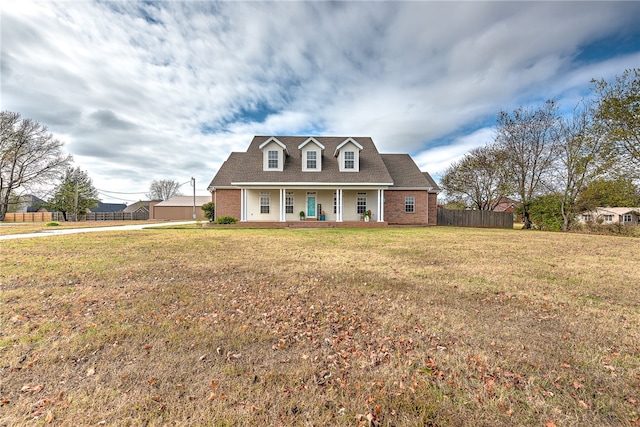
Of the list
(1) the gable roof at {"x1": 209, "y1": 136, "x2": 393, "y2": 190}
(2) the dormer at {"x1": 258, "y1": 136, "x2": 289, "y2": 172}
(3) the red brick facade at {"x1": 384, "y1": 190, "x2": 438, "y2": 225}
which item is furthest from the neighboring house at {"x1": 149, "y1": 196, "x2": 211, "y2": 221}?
(3) the red brick facade at {"x1": 384, "y1": 190, "x2": 438, "y2": 225}

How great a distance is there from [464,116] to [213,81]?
21.5 metres

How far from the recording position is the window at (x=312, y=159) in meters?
21.9

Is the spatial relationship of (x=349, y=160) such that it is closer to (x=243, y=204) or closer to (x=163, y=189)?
(x=243, y=204)

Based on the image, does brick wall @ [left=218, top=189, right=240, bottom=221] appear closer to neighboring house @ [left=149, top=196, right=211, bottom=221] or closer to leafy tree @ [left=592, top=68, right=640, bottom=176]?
neighboring house @ [left=149, top=196, right=211, bottom=221]

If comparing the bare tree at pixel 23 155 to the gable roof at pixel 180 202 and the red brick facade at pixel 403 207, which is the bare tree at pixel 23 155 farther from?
the red brick facade at pixel 403 207

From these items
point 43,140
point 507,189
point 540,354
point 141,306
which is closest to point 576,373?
point 540,354

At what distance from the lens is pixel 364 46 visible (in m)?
14.7

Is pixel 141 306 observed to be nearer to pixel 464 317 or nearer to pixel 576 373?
pixel 464 317

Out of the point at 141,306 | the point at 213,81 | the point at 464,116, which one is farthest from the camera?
the point at 464,116

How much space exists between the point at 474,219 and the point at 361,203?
39.2 feet

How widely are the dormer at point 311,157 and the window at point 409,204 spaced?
816cm

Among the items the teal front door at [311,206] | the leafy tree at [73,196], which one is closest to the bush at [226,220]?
the teal front door at [311,206]

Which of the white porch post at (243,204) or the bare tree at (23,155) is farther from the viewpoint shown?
the bare tree at (23,155)

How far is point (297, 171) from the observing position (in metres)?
21.6
